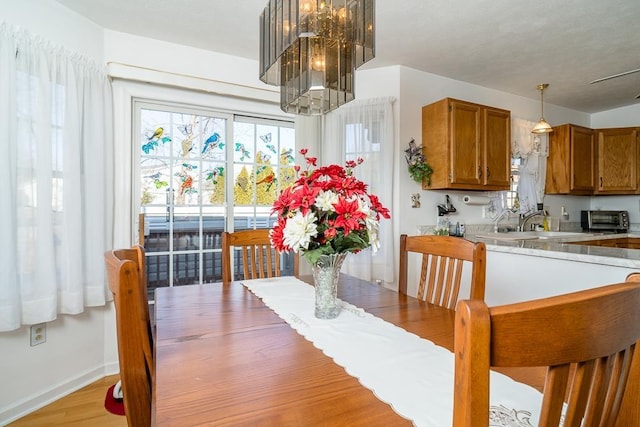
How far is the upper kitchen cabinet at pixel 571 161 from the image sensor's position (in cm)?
367

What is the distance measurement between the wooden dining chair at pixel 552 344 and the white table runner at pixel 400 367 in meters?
0.23

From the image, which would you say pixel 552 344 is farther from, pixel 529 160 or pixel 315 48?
pixel 529 160

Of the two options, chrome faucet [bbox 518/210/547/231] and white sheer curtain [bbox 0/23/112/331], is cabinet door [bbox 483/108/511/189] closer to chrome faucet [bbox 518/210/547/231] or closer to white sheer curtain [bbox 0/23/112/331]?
chrome faucet [bbox 518/210/547/231]

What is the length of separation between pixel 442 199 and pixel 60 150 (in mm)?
3056

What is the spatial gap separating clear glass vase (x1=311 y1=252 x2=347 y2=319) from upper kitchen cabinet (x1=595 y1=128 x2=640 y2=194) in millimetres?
4284

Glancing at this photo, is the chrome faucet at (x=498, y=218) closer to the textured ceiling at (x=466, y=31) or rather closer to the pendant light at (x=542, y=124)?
the pendant light at (x=542, y=124)

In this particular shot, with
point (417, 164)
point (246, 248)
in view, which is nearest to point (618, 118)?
point (417, 164)

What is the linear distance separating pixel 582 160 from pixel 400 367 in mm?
4201

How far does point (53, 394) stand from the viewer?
2.02 metres

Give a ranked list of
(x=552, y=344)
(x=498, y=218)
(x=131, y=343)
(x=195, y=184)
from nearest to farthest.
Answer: (x=552, y=344) < (x=131, y=343) < (x=195, y=184) < (x=498, y=218)

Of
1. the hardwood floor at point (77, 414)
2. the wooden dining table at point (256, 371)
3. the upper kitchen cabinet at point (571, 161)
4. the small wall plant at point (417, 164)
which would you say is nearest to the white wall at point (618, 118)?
the upper kitchen cabinet at point (571, 161)

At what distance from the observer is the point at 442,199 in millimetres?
3188

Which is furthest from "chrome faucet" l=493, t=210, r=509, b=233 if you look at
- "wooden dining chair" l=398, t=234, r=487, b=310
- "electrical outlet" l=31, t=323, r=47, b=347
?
"electrical outlet" l=31, t=323, r=47, b=347

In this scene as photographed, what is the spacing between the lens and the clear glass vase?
3.59 ft
